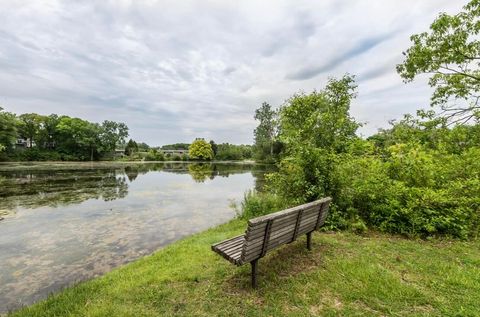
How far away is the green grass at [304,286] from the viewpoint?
3109 millimetres

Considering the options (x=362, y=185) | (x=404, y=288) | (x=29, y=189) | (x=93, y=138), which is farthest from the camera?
(x=93, y=138)

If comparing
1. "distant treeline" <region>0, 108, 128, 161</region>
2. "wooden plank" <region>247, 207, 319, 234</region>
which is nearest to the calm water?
"wooden plank" <region>247, 207, 319, 234</region>

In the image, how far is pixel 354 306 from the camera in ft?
10.2

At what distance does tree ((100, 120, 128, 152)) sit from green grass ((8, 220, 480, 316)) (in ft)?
221

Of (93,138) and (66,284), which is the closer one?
(66,284)

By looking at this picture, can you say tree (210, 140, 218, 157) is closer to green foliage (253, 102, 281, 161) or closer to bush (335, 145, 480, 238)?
green foliage (253, 102, 281, 161)

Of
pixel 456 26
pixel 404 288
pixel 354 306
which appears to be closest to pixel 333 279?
pixel 354 306

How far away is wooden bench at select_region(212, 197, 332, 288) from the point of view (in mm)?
3201

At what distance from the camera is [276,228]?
3576 millimetres

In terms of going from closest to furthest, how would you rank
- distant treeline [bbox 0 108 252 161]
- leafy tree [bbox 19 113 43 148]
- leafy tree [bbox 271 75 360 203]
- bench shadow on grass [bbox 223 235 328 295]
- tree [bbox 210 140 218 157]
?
bench shadow on grass [bbox 223 235 328 295] → leafy tree [bbox 271 75 360 203] → distant treeline [bbox 0 108 252 161] → leafy tree [bbox 19 113 43 148] → tree [bbox 210 140 218 157]

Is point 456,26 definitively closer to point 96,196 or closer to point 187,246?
point 187,246

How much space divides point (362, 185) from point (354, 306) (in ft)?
Result: 13.5

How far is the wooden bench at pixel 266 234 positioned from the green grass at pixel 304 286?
0.50 meters

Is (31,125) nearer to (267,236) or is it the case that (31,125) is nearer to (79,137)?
(79,137)
